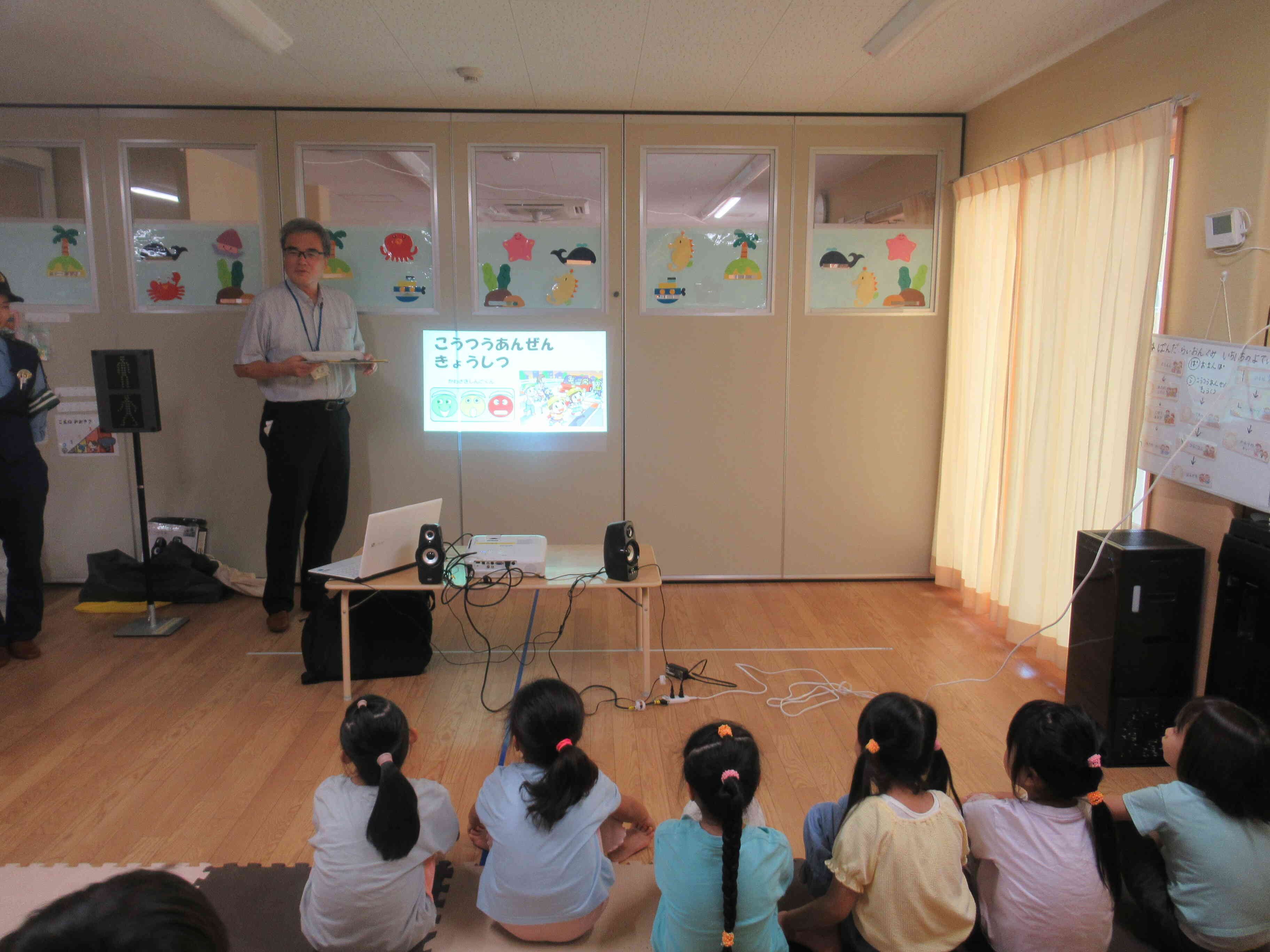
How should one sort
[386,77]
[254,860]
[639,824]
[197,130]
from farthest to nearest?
[197,130], [386,77], [254,860], [639,824]

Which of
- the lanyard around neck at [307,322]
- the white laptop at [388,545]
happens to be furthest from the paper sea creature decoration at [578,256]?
the white laptop at [388,545]

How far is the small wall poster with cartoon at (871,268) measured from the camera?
466 cm

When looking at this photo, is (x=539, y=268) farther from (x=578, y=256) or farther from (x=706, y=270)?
(x=706, y=270)

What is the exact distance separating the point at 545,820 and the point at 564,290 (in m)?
3.48

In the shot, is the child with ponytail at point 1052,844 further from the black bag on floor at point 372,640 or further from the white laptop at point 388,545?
the black bag on floor at point 372,640

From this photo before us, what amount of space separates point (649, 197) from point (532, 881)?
3.85 meters

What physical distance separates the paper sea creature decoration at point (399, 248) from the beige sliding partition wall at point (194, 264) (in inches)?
24.0

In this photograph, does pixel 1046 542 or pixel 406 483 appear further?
pixel 406 483

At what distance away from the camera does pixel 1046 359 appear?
143 inches

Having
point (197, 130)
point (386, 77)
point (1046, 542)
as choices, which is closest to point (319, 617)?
point (386, 77)

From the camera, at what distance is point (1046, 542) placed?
11.9ft

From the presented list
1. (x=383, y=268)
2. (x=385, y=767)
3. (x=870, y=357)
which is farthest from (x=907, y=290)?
(x=385, y=767)

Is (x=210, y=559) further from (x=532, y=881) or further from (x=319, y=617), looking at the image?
(x=532, y=881)

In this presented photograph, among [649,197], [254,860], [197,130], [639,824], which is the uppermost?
[197,130]
